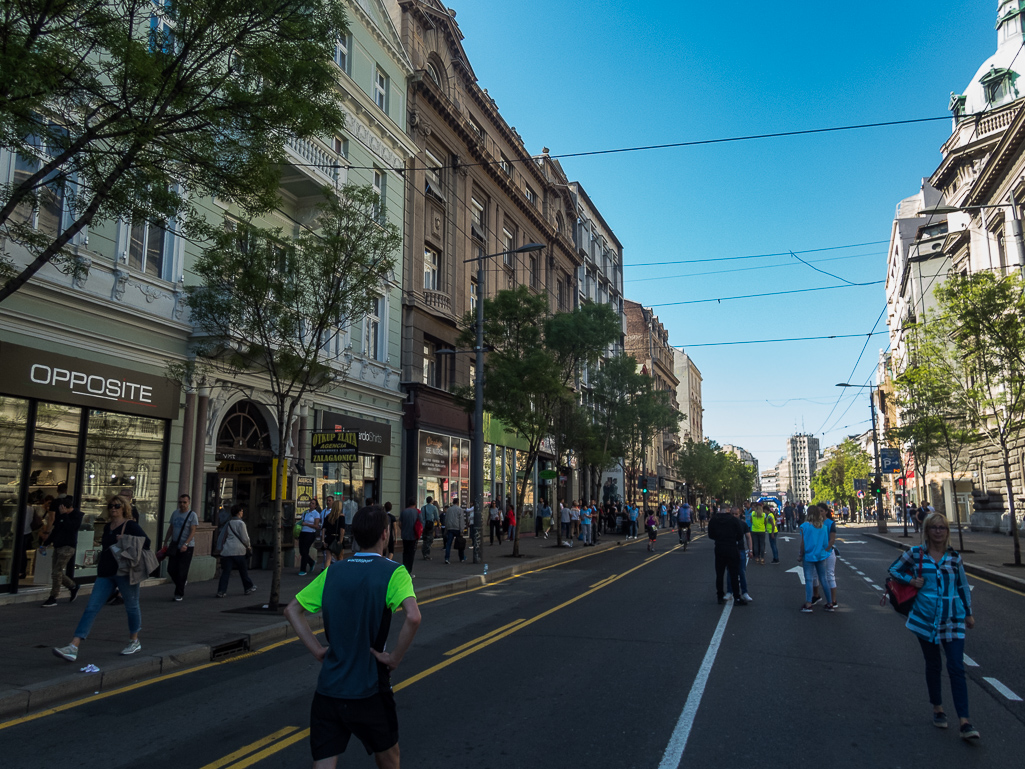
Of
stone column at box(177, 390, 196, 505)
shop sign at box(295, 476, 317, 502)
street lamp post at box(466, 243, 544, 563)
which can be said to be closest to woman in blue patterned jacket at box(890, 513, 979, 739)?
stone column at box(177, 390, 196, 505)

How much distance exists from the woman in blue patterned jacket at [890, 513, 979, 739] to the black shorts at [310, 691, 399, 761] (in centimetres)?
426

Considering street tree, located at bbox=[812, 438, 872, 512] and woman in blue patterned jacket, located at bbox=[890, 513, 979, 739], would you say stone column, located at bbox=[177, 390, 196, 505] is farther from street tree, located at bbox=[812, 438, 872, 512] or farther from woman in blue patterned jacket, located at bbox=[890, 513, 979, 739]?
street tree, located at bbox=[812, 438, 872, 512]

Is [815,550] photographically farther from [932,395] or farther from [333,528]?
[932,395]

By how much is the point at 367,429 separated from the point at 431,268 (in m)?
8.59

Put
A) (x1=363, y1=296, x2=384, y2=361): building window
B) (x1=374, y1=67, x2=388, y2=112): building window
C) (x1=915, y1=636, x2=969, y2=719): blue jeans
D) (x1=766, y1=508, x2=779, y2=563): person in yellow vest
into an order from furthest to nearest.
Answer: (x1=374, y1=67, x2=388, y2=112): building window, (x1=363, y1=296, x2=384, y2=361): building window, (x1=766, y1=508, x2=779, y2=563): person in yellow vest, (x1=915, y1=636, x2=969, y2=719): blue jeans

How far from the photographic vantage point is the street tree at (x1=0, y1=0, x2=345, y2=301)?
7.53 meters

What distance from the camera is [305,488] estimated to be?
66.5 ft

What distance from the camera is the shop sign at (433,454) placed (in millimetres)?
26672

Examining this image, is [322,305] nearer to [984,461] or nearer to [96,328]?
[96,328]

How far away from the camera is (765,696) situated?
6.59 metres

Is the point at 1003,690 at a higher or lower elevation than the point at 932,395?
lower

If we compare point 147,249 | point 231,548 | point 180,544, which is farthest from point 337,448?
point 147,249

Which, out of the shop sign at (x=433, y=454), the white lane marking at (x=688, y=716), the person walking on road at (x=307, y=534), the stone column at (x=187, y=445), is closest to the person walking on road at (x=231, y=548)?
the stone column at (x=187, y=445)

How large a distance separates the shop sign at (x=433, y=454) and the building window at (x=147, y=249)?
1214 cm
